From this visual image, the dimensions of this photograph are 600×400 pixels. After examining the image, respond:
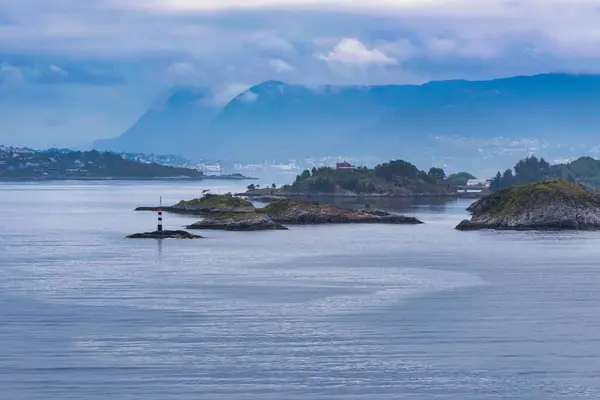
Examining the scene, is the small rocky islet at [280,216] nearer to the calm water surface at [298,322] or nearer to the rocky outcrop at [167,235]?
the rocky outcrop at [167,235]

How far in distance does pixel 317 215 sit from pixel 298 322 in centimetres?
8347

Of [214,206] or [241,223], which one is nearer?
[241,223]

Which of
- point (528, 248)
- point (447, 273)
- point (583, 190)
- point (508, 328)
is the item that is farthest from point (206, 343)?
point (583, 190)

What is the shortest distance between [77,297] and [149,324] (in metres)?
10.3

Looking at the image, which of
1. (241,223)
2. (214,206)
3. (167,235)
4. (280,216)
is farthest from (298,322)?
(214,206)

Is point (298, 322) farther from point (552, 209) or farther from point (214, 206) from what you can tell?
point (214, 206)

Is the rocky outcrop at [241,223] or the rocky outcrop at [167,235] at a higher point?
the rocky outcrop at [241,223]

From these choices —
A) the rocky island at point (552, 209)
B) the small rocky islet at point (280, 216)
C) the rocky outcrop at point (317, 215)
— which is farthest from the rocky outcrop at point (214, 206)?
the rocky island at point (552, 209)

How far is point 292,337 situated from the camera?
166 feet

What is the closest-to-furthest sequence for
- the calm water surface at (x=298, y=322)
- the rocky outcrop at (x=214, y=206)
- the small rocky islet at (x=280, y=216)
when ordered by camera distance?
the calm water surface at (x=298, y=322) → the small rocky islet at (x=280, y=216) → the rocky outcrop at (x=214, y=206)

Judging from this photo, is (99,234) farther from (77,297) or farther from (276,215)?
(77,297)

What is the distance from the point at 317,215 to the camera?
13812 cm

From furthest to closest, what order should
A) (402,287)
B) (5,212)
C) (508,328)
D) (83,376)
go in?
(5,212)
(402,287)
(508,328)
(83,376)

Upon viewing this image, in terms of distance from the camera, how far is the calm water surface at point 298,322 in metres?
42.0
